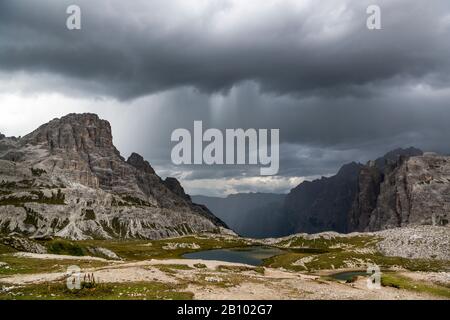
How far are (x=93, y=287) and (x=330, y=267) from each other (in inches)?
4871

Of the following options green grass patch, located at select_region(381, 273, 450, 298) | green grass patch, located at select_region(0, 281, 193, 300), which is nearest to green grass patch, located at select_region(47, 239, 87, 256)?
green grass patch, located at select_region(0, 281, 193, 300)

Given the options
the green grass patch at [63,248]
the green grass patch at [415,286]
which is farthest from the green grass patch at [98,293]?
the green grass patch at [63,248]

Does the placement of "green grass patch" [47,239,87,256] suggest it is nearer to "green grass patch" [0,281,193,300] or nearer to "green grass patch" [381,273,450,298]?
"green grass patch" [0,281,193,300]

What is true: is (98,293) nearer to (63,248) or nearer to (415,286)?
(415,286)

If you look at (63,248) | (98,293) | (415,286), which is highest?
(98,293)

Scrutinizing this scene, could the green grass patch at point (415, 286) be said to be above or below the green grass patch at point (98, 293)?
below

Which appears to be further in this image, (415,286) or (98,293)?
(415,286)

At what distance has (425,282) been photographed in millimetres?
79375

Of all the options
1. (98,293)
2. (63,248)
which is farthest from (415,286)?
(63,248)

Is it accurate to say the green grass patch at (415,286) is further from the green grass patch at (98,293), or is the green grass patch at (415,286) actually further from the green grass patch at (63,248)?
the green grass patch at (63,248)

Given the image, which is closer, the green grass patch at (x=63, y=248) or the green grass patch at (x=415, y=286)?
the green grass patch at (x=415, y=286)
